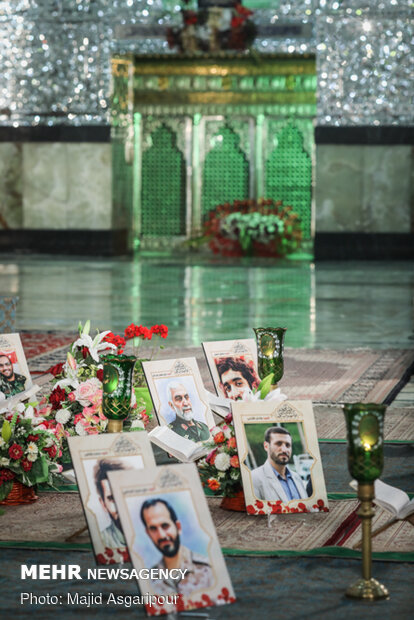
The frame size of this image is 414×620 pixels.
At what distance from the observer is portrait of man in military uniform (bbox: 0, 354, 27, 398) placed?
17.0 feet

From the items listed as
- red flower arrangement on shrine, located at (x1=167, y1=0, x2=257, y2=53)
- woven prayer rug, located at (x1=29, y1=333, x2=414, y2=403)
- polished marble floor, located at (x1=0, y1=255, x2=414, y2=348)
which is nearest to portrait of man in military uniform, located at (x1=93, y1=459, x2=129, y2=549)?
woven prayer rug, located at (x1=29, y1=333, x2=414, y2=403)

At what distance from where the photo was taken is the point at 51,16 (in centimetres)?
1834

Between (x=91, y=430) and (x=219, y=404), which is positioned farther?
(x=219, y=404)

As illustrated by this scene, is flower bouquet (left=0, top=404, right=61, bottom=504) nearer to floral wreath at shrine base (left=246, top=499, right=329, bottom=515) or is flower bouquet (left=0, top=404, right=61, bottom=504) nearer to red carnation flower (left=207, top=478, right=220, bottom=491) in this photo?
red carnation flower (left=207, top=478, right=220, bottom=491)

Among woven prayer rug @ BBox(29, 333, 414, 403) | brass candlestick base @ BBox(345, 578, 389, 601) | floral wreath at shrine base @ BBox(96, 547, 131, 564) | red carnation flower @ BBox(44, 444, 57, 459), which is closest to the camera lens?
brass candlestick base @ BBox(345, 578, 389, 601)

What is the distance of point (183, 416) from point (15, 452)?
78cm

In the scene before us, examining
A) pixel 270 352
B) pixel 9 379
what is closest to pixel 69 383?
pixel 9 379

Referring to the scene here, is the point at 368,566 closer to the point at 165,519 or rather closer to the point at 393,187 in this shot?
the point at 165,519

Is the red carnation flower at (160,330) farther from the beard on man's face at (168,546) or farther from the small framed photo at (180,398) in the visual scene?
the beard on man's face at (168,546)

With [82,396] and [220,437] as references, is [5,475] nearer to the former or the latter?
[82,396]

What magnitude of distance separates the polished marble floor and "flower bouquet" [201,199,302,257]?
0.66 metres

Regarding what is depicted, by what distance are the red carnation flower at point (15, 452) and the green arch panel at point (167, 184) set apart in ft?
51.1

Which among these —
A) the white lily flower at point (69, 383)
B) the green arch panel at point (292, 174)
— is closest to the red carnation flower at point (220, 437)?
the white lily flower at point (69, 383)

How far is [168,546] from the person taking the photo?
10.5 ft
